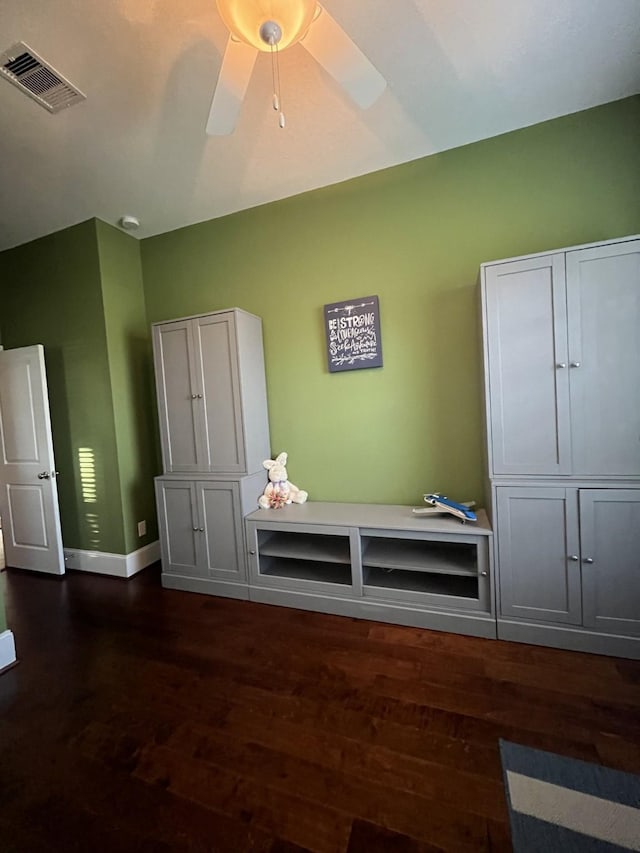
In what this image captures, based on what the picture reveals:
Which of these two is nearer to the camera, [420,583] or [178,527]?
[420,583]

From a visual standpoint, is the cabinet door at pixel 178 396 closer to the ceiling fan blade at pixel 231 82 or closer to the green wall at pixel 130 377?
the green wall at pixel 130 377

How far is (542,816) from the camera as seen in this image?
39.6 inches

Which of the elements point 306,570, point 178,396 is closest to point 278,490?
point 306,570

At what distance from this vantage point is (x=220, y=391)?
7.61 ft

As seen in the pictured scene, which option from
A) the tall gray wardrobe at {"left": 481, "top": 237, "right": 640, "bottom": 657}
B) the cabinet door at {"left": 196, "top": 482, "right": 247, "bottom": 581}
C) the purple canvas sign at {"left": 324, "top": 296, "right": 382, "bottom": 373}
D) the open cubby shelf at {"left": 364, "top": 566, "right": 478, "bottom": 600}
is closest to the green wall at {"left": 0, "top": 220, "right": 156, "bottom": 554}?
the cabinet door at {"left": 196, "top": 482, "right": 247, "bottom": 581}

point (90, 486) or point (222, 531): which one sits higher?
point (90, 486)

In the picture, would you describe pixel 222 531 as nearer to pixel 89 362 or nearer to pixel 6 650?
pixel 6 650

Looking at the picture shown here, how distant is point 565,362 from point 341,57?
1.51 meters

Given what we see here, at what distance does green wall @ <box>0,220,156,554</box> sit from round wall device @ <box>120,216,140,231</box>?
0.40 feet

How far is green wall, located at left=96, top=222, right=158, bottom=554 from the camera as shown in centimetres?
271

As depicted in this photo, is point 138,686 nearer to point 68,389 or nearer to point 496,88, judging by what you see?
point 68,389

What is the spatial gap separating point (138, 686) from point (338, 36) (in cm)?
270

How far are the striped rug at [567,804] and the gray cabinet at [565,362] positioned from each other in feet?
3.54

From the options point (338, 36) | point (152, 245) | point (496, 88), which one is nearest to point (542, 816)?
point (338, 36)
